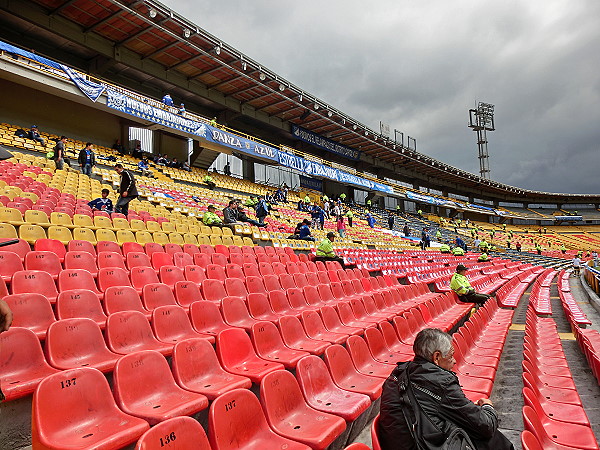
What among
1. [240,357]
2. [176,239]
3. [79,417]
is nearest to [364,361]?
[240,357]

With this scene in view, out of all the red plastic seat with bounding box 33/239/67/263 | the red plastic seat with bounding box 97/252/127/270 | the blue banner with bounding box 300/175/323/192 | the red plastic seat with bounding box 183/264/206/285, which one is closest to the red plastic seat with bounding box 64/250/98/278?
the red plastic seat with bounding box 97/252/127/270

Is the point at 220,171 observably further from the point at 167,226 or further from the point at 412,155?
the point at 412,155

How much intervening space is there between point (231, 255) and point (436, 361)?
15.2 ft

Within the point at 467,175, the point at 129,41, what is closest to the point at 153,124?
the point at 129,41

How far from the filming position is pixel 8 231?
416 centimetres

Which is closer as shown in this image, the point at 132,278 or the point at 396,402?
the point at 396,402

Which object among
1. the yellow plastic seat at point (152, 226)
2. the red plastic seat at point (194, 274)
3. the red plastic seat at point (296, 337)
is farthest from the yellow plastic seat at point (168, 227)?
the red plastic seat at point (296, 337)

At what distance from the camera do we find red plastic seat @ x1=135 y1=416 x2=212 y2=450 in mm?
1391

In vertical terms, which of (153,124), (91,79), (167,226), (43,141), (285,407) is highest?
(91,79)

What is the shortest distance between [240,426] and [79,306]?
179 cm

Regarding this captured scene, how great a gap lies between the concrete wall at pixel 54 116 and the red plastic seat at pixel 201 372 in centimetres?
1533

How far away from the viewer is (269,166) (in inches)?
947

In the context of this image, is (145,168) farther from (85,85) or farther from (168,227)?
(168,227)

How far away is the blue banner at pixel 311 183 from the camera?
26.7 metres
